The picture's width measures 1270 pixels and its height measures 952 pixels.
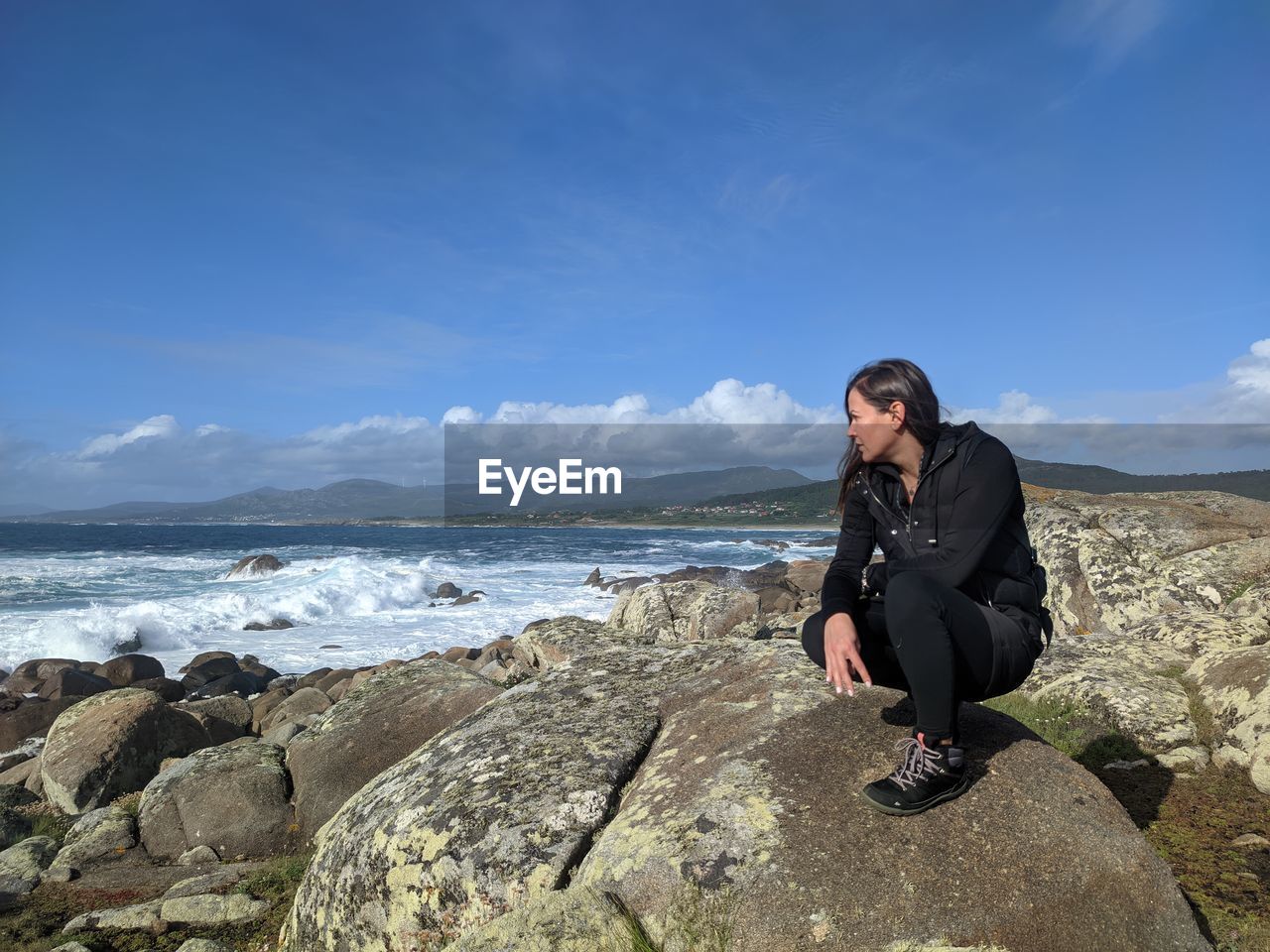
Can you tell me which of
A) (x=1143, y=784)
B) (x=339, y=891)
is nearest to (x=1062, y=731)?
(x=1143, y=784)

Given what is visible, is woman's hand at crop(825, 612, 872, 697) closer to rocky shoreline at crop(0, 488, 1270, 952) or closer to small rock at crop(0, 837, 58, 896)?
rocky shoreline at crop(0, 488, 1270, 952)

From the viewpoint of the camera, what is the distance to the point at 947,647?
376cm

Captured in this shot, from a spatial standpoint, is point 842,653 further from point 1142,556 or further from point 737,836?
point 1142,556

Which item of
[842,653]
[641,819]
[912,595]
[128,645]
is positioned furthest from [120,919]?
[128,645]

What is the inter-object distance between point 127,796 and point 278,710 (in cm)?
518

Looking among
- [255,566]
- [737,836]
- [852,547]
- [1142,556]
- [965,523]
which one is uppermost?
[965,523]

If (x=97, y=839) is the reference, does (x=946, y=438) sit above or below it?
above

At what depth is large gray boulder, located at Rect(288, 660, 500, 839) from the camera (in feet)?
26.5

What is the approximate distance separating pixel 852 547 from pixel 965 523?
741mm

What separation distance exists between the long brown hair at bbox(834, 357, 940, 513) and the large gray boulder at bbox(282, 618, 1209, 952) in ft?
5.68

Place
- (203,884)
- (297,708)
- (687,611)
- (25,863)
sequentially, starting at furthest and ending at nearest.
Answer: (297,708) < (687,611) < (25,863) < (203,884)

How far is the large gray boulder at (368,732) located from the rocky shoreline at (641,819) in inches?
1.2

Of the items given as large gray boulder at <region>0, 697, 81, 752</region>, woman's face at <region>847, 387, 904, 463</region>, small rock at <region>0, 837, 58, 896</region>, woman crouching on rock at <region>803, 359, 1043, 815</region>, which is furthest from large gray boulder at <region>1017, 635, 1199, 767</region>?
large gray boulder at <region>0, 697, 81, 752</region>

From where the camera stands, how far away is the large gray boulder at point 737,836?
349 centimetres
